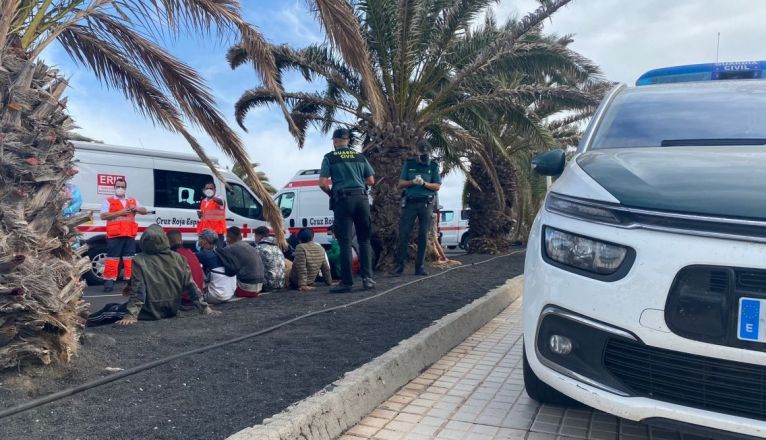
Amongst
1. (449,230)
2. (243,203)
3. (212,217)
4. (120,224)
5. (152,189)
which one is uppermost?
(152,189)

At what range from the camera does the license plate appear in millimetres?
2150

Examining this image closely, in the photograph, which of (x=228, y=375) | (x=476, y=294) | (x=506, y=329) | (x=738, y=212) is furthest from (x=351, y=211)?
(x=738, y=212)

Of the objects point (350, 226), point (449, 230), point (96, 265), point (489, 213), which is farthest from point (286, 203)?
point (449, 230)

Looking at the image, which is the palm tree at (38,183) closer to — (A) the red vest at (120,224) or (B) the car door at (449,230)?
(A) the red vest at (120,224)

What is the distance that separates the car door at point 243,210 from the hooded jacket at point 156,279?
5.90m

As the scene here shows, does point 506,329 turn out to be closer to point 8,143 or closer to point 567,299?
point 567,299

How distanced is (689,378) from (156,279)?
454 centimetres

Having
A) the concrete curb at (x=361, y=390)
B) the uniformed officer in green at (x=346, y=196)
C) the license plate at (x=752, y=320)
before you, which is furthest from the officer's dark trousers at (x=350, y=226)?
the license plate at (x=752, y=320)

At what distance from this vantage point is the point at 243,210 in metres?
11.7

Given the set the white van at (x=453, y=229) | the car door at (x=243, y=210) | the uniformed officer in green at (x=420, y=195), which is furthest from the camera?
the white van at (x=453, y=229)

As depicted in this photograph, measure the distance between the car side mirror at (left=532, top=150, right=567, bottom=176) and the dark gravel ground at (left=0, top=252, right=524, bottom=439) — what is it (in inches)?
67.4

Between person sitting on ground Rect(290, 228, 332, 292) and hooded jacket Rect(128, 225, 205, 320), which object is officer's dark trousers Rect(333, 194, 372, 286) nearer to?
person sitting on ground Rect(290, 228, 332, 292)

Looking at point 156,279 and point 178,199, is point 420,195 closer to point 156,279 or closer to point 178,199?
point 156,279

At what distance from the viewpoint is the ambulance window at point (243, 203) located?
11547 mm
